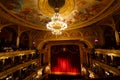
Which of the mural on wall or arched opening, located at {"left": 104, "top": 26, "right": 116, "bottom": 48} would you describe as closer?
the mural on wall

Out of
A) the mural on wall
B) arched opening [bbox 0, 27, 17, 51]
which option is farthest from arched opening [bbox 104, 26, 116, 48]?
arched opening [bbox 0, 27, 17, 51]

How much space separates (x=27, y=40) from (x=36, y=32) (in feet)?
7.49

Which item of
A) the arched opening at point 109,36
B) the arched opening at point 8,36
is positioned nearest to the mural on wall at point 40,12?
the arched opening at point 109,36

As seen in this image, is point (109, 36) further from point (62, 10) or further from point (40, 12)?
point (40, 12)

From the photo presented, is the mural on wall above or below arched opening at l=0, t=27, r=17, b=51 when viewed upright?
above

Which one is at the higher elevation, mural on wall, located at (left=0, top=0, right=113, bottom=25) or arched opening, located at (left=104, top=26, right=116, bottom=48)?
mural on wall, located at (left=0, top=0, right=113, bottom=25)

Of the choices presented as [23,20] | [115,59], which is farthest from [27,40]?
[115,59]

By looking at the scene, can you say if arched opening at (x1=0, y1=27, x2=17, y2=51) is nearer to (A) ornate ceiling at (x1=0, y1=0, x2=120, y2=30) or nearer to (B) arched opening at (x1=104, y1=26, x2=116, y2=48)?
(A) ornate ceiling at (x1=0, y1=0, x2=120, y2=30)

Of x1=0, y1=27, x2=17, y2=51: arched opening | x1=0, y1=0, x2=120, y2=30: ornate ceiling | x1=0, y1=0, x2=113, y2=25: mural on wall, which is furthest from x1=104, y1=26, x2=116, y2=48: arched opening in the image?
x1=0, y1=27, x2=17, y2=51: arched opening

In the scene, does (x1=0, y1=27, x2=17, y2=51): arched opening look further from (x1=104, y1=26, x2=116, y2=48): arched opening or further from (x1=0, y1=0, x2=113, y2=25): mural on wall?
(x1=104, y1=26, x2=116, y2=48): arched opening

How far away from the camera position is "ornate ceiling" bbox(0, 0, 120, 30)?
1166cm

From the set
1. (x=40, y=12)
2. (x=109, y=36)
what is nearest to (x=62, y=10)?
(x=40, y=12)

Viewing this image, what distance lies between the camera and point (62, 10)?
13617 millimetres

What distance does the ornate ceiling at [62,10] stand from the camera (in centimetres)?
1166
